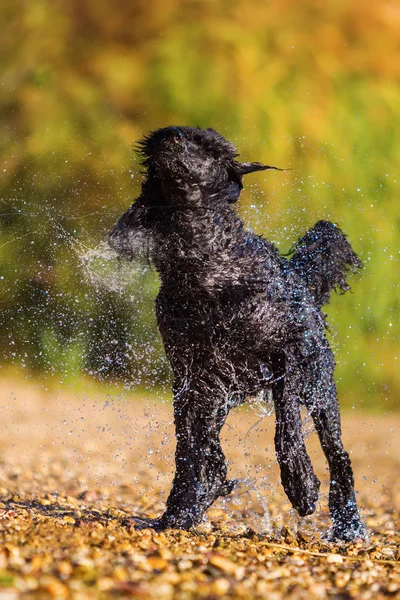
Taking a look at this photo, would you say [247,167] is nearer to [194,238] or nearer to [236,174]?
[236,174]

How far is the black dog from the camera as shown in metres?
3.49

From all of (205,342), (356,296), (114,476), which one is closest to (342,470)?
(205,342)

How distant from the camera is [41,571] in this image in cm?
264

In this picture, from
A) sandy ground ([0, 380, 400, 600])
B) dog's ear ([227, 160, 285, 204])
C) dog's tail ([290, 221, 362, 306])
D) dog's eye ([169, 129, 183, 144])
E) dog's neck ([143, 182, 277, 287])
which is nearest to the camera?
sandy ground ([0, 380, 400, 600])

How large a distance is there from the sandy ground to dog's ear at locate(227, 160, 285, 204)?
144cm

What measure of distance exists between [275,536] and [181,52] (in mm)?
7419

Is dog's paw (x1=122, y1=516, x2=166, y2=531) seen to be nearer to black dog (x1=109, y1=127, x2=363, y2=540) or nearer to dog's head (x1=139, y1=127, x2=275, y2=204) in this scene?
black dog (x1=109, y1=127, x2=363, y2=540)

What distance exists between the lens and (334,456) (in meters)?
4.27

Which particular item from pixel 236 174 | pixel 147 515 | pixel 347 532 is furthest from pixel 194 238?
pixel 147 515

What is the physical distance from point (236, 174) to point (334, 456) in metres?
1.53

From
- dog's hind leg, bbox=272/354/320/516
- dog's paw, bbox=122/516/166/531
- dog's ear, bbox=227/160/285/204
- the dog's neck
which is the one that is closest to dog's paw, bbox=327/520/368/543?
dog's hind leg, bbox=272/354/320/516

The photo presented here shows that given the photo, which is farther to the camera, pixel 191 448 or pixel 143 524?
pixel 143 524

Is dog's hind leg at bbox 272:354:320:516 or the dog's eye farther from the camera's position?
dog's hind leg at bbox 272:354:320:516

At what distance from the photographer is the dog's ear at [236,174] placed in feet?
11.9
